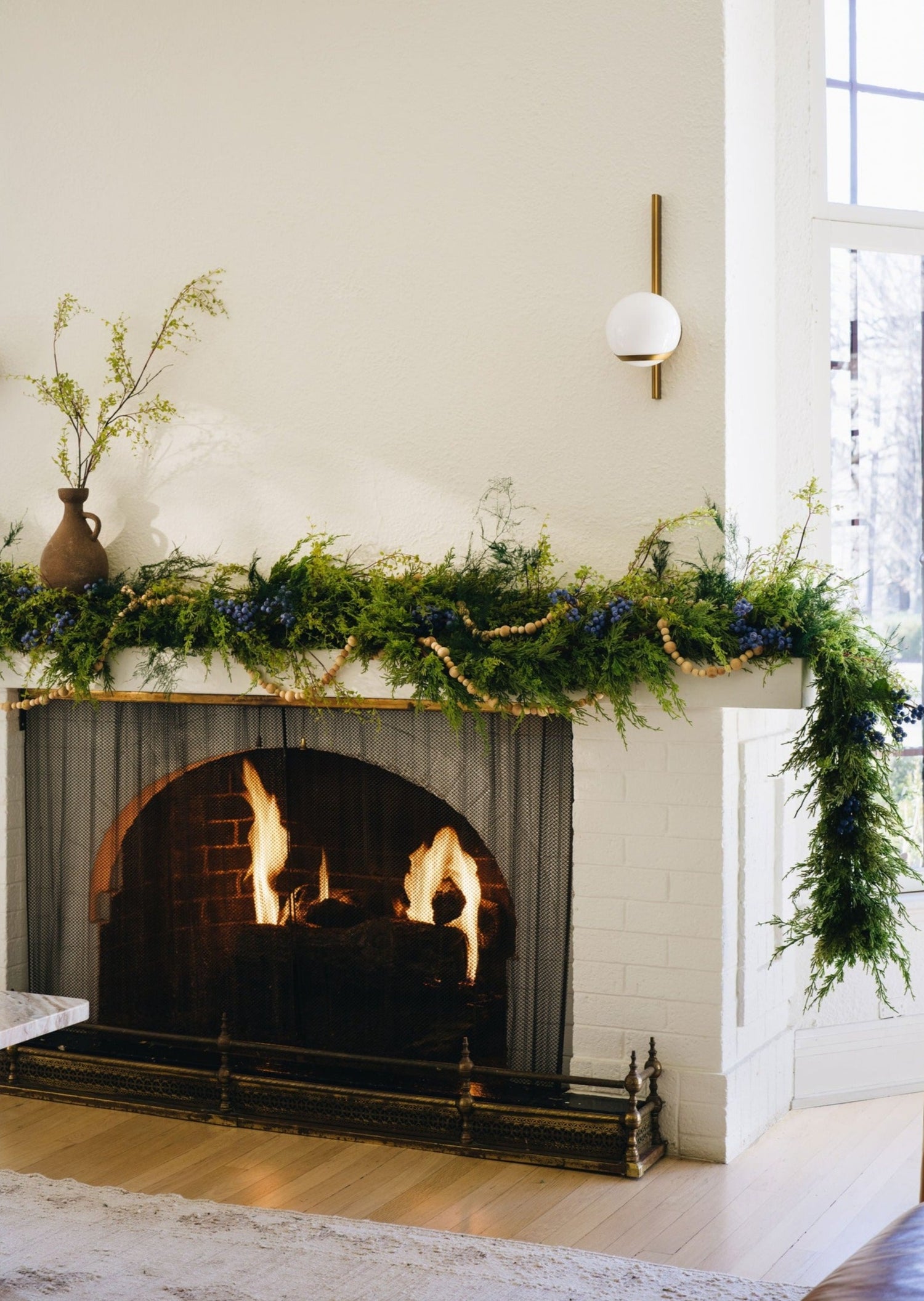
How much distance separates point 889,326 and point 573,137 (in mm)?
1267

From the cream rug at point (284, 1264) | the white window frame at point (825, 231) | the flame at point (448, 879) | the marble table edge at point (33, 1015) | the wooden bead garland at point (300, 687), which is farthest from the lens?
the white window frame at point (825, 231)

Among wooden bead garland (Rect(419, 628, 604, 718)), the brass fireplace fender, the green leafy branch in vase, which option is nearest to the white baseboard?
the brass fireplace fender

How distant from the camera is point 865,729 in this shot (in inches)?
127

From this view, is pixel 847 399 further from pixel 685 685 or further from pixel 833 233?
pixel 685 685

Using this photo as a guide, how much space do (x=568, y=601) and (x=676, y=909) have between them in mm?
846

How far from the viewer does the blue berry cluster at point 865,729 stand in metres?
3.21

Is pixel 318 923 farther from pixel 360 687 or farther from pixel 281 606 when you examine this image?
pixel 281 606

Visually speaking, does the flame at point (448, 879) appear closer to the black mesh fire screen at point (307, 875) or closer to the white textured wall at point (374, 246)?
the black mesh fire screen at point (307, 875)

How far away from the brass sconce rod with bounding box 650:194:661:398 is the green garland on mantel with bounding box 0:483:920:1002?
37cm

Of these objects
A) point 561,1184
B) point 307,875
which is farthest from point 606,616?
point 561,1184

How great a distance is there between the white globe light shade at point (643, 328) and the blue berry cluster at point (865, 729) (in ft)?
3.26

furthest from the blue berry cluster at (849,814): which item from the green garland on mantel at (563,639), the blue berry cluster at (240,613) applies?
the blue berry cluster at (240,613)

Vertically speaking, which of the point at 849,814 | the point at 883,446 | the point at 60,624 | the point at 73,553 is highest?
the point at 883,446

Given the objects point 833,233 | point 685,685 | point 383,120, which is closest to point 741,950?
point 685,685
